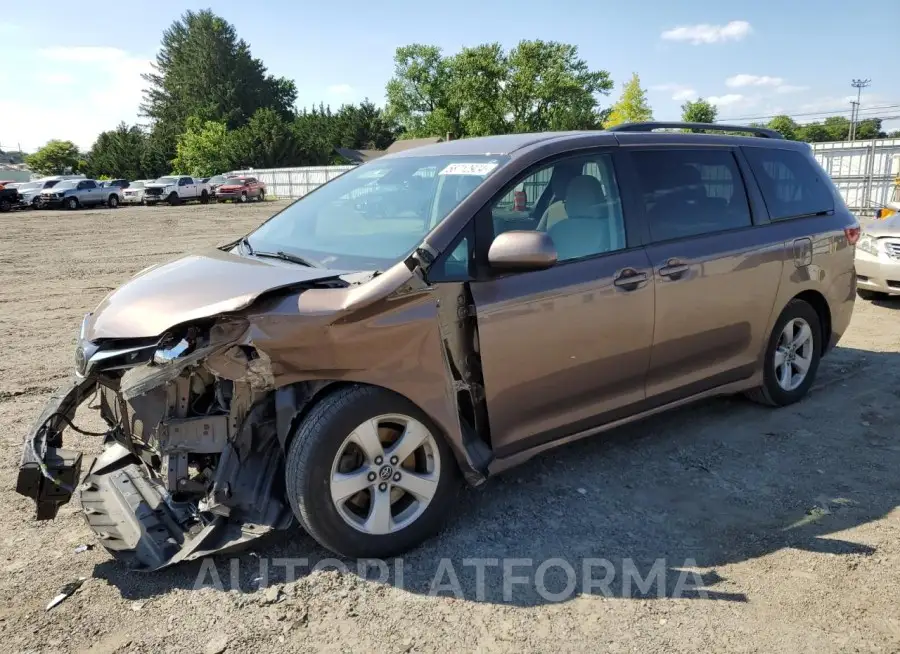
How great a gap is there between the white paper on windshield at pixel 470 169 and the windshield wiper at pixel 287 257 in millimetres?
876

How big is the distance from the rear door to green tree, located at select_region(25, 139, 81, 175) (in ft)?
300

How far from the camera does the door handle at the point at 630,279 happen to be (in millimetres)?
3686

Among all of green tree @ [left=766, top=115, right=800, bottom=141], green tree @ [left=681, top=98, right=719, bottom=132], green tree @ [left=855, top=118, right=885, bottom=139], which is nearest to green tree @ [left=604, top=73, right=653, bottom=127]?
green tree @ [left=681, top=98, right=719, bottom=132]

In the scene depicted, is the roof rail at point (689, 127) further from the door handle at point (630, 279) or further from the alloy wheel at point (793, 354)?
the alloy wheel at point (793, 354)

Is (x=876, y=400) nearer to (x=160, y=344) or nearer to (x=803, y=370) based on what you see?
(x=803, y=370)

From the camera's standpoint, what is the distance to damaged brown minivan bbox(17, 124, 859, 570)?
2.89 metres

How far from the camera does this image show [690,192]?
4.20m

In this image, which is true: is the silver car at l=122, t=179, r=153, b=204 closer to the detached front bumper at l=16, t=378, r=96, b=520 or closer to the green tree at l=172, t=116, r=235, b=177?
the green tree at l=172, t=116, r=235, b=177

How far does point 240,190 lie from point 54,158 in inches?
2228

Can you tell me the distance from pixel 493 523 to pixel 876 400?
3435 millimetres

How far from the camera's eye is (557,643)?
260cm

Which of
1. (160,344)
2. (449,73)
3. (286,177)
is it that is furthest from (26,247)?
(449,73)

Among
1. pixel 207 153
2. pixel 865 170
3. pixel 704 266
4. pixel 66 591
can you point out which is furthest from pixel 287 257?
pixel 207 153

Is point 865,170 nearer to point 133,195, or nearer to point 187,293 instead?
point 187,293
